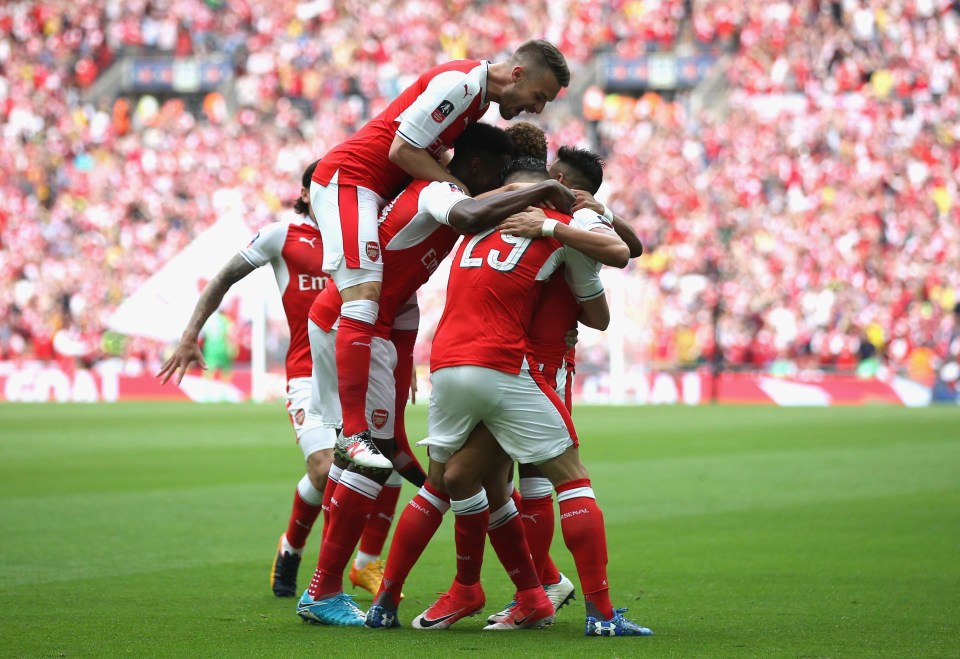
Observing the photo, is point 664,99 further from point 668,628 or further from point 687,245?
point 668,628

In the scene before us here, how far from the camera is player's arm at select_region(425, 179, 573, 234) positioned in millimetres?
5879

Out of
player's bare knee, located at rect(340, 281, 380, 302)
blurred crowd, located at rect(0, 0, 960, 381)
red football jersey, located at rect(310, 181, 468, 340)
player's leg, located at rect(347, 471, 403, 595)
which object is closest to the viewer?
player's bare knee, located at rect(340, 281, 380, 302)

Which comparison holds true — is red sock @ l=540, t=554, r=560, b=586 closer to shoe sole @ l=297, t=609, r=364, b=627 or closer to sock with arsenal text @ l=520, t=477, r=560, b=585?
sock with arsenal text @ l=520, t=477, r=560, b=585

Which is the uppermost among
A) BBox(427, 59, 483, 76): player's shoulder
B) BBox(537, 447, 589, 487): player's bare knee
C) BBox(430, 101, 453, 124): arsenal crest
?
BBox(427, 59, 483, 76): player's shoulder

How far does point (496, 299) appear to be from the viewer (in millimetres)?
5840

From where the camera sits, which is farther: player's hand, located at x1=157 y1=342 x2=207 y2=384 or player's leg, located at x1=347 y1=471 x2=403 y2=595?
player's leg, located at x1=347 y1=471 x2=403 y2=595

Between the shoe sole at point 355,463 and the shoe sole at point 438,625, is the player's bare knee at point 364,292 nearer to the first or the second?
the shoe sole at point 355,463

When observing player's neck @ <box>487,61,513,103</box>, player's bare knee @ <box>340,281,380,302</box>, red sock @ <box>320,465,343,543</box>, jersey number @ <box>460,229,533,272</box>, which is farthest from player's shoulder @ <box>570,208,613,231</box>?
red sock @ <box>320,465,343,543</box>

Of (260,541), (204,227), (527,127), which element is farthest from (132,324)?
(527,127)

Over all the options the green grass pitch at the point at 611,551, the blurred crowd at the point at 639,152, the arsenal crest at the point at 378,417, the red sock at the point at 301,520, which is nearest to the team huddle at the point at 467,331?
the arsenal crest at the point at 378,417

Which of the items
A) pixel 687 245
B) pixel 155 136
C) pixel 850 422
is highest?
pixel 155 136

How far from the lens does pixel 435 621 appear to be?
19.8ft

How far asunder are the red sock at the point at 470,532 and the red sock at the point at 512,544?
122 millimetres

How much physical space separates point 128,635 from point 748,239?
1024 inches
